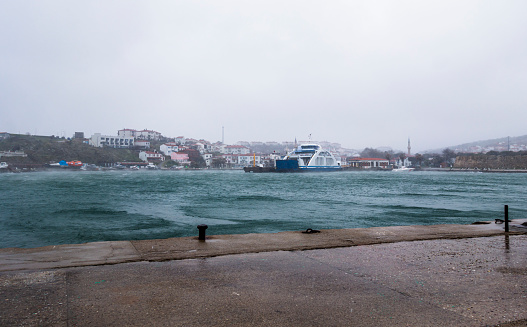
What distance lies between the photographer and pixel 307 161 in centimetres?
7169

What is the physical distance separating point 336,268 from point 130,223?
964cm

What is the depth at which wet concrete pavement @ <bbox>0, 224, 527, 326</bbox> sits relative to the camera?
7.55 feet

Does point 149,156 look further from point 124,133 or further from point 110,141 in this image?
point 124,133

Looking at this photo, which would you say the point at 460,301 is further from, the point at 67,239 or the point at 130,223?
the point at 130,223

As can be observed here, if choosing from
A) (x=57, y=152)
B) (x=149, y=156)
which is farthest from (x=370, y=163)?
(x=57, y=152)

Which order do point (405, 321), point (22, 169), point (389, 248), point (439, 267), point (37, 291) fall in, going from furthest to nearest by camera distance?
point (22, 169), point (389, 248), point (439, 267), point (37, 291), point (405, 321)

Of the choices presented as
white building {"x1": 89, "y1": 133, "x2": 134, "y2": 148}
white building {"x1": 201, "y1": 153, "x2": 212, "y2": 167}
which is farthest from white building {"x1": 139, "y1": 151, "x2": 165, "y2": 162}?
white building {"x1": 201, "y1": 153, "x2": 212, "y2": 167}

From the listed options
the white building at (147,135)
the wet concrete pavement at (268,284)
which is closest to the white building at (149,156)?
the white building at (147,135)

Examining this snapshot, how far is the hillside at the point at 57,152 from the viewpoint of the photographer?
85744 mm

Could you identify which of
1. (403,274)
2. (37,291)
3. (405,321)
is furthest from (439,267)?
(37,291)

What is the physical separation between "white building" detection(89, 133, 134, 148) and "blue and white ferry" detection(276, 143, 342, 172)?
59770 mm

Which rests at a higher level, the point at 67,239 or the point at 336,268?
the point at 336,268

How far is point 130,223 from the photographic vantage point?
37.9 feet

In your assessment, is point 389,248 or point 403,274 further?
point 389,248
